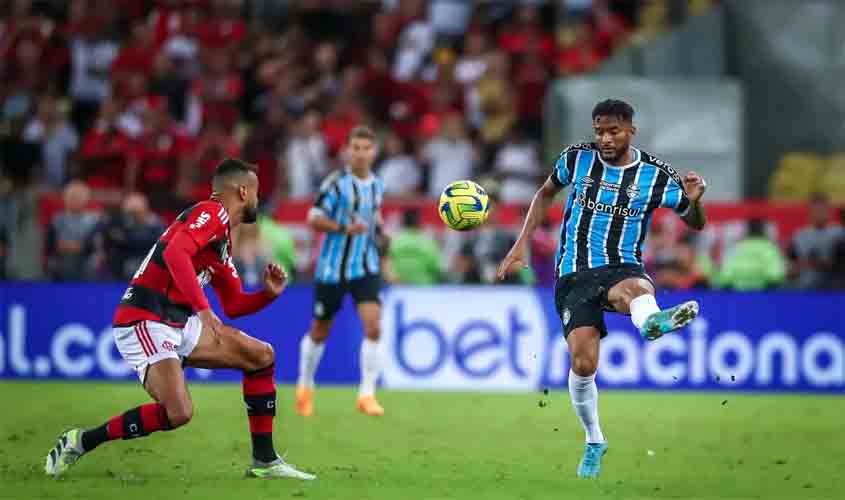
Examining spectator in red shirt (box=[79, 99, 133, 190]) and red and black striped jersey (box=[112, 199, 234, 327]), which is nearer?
red and black striped jersey (box=[112, 199, 234, 327])

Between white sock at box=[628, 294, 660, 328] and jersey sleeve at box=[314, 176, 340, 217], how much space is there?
5.08 meters

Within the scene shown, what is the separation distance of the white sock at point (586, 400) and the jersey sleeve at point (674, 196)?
120cm

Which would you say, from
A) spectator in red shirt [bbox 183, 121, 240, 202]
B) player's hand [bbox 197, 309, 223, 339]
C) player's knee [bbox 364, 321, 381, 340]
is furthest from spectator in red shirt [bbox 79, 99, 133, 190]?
player's hand [bbox 197, 309, 223, 339]

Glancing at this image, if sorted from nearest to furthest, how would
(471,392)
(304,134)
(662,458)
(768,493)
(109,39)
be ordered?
1. (768,493)
2. (662,458)
3. (471,392)
4. (304,134)
5. (109,39)

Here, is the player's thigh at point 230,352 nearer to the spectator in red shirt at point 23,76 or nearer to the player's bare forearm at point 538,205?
the player's bare forearm at point 538,205

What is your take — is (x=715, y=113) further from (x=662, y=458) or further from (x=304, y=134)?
(x=662, y=458)

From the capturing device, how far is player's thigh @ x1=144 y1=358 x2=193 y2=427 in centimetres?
855

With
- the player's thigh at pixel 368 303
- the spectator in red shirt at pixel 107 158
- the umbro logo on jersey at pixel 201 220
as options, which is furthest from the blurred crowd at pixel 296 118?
the umbro logo on jersey at pixel 201 220

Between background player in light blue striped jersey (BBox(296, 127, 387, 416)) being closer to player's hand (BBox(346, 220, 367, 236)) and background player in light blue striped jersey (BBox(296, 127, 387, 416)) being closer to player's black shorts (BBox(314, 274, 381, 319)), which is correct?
player's black shorts (BBox(314, 274, 381, 319))

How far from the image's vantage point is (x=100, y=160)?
754 inches

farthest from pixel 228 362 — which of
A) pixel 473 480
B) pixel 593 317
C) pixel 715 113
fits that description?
pixel 715 113

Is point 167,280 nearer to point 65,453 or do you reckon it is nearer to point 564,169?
point 65,453

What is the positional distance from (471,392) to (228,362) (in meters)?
7.12

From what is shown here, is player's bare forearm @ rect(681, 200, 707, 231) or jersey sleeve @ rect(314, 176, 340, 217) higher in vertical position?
jersey sleeve @ rect(314, 176, 340, 217)
